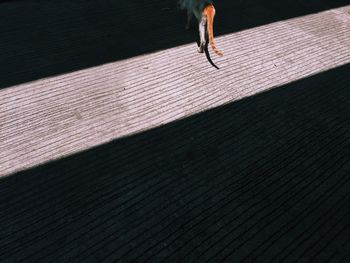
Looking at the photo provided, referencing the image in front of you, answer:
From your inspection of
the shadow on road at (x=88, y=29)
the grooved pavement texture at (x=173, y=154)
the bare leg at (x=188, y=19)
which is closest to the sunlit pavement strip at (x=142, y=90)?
the grooved pavement texture at (x=173, y=154)

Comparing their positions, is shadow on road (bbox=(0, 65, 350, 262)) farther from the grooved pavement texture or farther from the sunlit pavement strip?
the sunlit pavement strip

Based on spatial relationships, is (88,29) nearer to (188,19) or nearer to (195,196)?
(188,19)

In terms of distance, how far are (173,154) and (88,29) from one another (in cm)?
502

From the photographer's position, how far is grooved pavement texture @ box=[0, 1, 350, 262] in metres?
6.05

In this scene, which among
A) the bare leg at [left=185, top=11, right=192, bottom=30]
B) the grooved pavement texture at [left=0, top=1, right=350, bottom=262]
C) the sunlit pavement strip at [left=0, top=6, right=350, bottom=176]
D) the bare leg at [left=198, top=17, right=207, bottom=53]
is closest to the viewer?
the grooved pavement texture at [left=0, top=1, right=350, bottom=262]

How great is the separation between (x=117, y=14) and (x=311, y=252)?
834 cm

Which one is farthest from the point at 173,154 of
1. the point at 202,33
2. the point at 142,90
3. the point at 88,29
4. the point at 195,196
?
the point at 88,29

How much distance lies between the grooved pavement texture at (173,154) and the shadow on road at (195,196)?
20 millimetres

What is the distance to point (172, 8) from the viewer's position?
12039 millimetres

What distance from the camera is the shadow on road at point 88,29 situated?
9227 millimetres

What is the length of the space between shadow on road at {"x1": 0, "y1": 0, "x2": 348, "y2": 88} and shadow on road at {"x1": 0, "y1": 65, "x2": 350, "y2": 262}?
298 cm

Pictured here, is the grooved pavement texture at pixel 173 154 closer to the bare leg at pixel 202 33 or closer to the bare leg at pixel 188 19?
the bare leg at pixel 188 19

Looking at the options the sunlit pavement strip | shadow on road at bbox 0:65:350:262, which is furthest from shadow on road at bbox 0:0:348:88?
shadow on road at bbox 0:65:350:262

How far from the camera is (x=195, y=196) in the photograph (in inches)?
265
